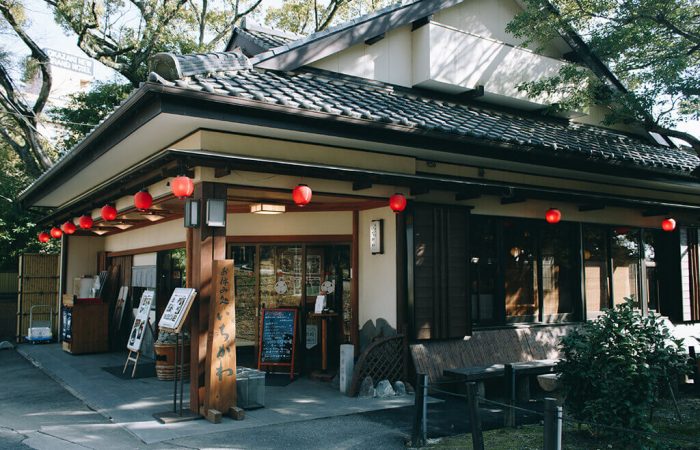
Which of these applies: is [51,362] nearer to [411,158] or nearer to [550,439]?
[411,158]

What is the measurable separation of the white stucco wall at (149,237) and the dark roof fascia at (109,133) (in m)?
2.16

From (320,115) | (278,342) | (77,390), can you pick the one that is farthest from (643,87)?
(77,390)

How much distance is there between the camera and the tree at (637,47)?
8.45 metres

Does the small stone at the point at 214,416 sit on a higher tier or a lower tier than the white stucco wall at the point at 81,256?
lower

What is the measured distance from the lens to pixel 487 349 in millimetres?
9523

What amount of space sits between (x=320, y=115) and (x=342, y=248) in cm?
413

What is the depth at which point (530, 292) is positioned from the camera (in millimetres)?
10391

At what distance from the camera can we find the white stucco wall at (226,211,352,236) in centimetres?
1034

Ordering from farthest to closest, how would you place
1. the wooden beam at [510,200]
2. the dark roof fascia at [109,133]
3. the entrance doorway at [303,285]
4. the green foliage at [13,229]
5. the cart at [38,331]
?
the green foliage at [13,229]
the cart at [38,331]
the entrance doorway at [303,285]
the wooden beam at [510,200]
the dark roof fascia at [109,133]

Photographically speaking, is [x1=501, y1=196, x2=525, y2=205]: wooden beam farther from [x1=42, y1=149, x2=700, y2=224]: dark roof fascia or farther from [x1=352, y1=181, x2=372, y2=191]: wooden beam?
[x1=352, y1=181, x2=372, y2=191]: wooden beam

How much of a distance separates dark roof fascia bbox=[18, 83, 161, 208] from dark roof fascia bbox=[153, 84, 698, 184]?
0.29 m

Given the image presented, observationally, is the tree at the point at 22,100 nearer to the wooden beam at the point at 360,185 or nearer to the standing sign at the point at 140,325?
the standing sign at the point at 140,325

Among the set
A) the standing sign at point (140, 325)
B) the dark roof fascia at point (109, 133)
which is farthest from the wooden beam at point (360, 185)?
the standing sign at point (140, 325)

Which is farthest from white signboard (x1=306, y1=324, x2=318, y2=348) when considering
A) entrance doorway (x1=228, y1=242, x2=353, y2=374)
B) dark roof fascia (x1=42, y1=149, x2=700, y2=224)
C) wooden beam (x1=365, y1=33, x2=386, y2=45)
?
wooden beam (x1=365, y1=33, x2=386, y2=45)
